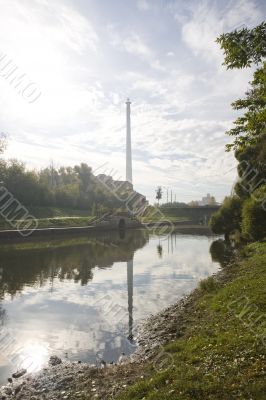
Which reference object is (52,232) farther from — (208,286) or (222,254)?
(208,286)

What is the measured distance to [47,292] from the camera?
74.1ft

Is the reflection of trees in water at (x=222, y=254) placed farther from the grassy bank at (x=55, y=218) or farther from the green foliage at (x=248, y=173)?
the grassy bank at (x=55, y=218)

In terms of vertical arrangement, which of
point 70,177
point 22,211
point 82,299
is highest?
point 70,177

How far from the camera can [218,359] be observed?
881 cm

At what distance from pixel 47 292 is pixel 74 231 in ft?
152

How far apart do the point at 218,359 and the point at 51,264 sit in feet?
88.0

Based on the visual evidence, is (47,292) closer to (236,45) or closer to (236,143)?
(236,143)

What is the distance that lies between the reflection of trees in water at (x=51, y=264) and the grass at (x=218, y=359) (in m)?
14.0

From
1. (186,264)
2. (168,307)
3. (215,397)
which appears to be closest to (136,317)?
(168,307)

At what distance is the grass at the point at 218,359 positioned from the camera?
7.43 metres

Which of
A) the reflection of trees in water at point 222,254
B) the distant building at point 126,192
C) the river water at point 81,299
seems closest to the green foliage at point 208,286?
the river water at point 81,299

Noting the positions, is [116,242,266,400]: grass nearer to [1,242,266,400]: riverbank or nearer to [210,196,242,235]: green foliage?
[1,242,266,400]: riverbank

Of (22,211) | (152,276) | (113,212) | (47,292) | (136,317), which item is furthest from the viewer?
(113,212)

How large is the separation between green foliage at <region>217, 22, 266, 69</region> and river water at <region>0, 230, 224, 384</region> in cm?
1045
